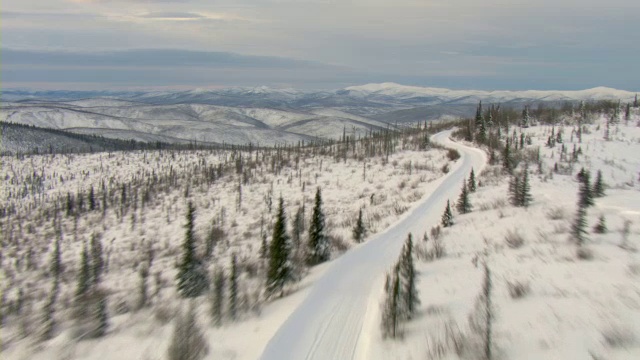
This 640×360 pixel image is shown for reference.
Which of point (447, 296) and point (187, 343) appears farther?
point (447, 296)

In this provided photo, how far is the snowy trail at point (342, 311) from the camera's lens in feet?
23.4

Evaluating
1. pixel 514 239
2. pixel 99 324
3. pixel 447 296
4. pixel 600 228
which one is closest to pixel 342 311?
pixel 447 296

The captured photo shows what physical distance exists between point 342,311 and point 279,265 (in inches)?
89.8

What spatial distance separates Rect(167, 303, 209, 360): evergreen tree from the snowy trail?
1.10 meters

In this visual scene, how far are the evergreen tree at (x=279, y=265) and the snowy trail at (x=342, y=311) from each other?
853 mm

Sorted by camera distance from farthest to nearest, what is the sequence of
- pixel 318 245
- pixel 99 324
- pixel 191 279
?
pixel 318 245
pixel 191 279
pixel 99 324

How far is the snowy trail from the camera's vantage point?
23.4 feet

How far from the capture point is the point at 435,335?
6.38 metres

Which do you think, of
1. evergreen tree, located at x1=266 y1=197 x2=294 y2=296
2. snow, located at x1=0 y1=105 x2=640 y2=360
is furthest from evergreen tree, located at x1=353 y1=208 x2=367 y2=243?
evergreen tree, located at x1=266 y1=197 x2=294 y2=296

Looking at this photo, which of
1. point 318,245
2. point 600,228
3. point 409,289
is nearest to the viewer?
point 409,289

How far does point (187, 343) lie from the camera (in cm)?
680

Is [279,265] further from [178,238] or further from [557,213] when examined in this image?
[178,238]

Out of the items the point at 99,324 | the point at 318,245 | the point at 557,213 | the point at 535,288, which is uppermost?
the point at 557,213

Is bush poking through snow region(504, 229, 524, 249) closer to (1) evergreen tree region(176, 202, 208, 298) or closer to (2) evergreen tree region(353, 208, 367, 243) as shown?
(2) evergreen tree region(353, 208, 367, 243)
